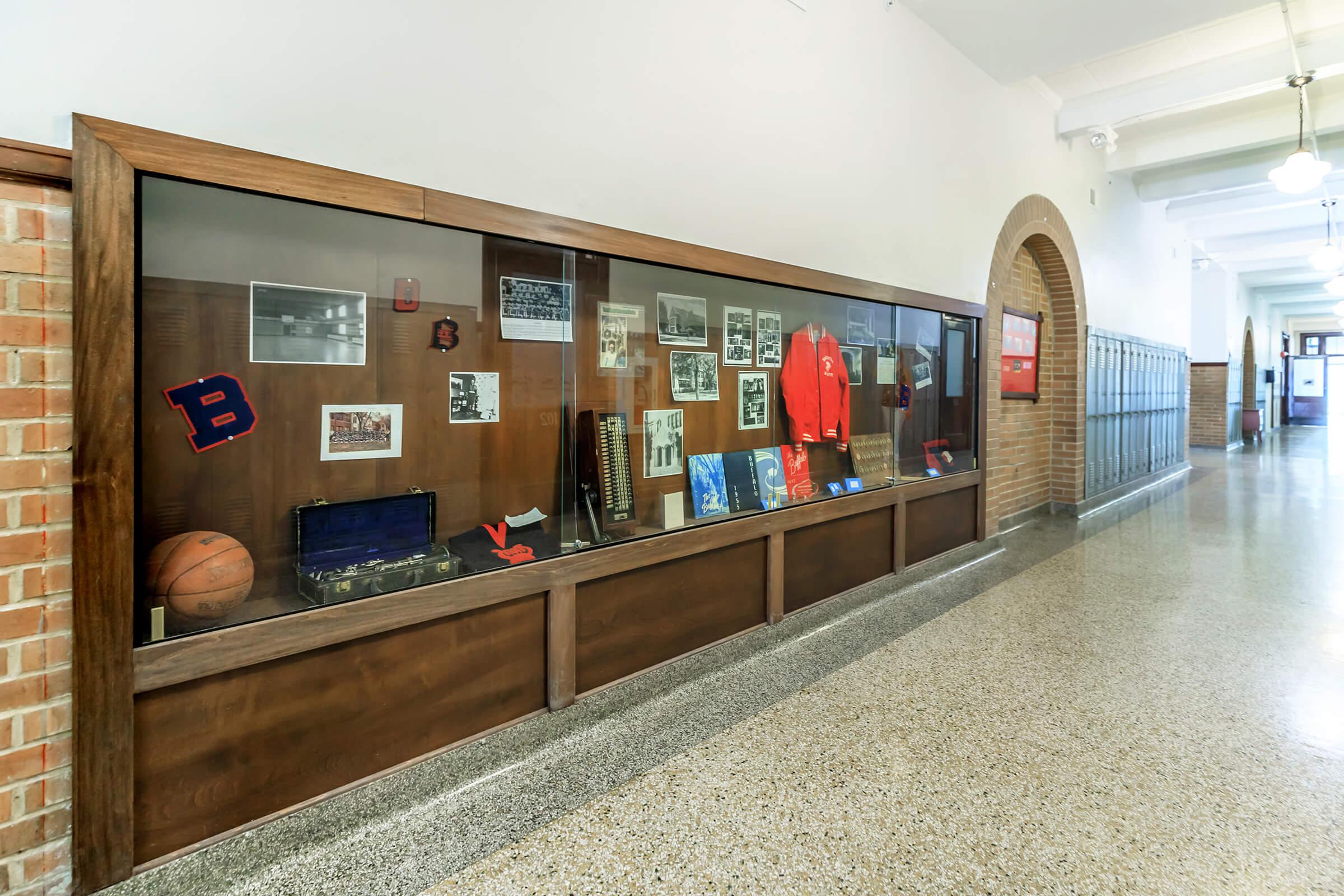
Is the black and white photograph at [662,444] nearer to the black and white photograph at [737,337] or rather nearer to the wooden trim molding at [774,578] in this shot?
the black and white photograph at [737,337]

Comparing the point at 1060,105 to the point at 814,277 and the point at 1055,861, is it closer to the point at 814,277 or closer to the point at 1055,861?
the point at 814,277

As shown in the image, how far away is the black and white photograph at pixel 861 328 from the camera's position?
393 centimetres

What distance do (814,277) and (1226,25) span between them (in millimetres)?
4204

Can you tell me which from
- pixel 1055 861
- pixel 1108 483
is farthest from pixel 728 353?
pixel 1108 483

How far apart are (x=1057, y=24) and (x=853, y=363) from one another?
2.59m

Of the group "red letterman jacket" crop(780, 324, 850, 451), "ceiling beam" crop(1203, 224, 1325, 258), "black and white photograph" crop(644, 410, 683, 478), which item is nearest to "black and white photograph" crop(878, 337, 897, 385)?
"red letterman jacket" crop(780, 324, 850, 451)

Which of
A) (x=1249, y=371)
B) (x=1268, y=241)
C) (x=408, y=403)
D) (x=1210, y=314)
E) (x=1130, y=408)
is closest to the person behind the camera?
(x=408, y=403)

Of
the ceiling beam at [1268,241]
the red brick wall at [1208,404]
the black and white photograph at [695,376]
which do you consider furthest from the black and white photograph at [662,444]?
the red brick wall at [1208,404]

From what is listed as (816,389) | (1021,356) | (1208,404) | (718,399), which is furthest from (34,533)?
(1208,404)

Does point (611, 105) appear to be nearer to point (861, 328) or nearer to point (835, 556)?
point (861, 328)

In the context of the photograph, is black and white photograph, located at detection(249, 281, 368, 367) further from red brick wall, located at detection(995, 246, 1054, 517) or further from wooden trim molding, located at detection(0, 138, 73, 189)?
red brick wall, located at detection(995, 246, 1054, 517)

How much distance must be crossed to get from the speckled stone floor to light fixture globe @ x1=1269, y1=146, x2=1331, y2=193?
347 centimetres

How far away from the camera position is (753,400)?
3.47 m

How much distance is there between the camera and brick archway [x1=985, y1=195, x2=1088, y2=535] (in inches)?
207
